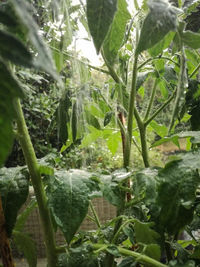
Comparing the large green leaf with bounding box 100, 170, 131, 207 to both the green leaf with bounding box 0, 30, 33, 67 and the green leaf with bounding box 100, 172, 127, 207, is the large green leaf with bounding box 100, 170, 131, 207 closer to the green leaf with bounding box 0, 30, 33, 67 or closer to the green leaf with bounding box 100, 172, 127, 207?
the green leaf with bounding box 100, 172, 127, 207

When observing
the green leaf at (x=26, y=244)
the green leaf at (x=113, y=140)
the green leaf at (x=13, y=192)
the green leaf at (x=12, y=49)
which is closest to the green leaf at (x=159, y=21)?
the green leaf at (x=12, y=49)

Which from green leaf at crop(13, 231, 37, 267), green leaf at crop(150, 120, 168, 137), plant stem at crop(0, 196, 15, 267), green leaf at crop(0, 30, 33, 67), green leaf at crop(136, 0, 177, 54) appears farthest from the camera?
green leaf at crop(150, 120, 168, 137)

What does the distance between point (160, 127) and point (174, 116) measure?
1.32 feet

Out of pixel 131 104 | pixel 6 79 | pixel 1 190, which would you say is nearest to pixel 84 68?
pixel 131 104

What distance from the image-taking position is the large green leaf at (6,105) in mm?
163

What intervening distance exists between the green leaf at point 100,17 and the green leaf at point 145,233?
0.28 m

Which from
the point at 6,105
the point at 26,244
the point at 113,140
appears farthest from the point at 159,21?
the point at 113,140

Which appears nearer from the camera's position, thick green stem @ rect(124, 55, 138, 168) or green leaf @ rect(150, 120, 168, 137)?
thick green stem @ rect(124, 55, 138, 168)

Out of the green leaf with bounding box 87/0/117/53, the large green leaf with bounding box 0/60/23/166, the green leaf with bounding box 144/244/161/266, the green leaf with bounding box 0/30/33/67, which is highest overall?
the green leaf with bounding box 87/0/117/53

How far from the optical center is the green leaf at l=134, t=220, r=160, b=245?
17.0 inches

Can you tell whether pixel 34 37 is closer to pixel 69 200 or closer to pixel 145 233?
pixel 69 200

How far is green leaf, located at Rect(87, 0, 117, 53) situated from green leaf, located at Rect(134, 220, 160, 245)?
28 centimetres

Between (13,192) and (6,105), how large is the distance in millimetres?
272

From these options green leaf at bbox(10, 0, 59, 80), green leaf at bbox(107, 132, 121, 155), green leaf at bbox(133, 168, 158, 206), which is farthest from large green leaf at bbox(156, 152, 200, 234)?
green leaf at bbox(107, 132, 121, 155)
